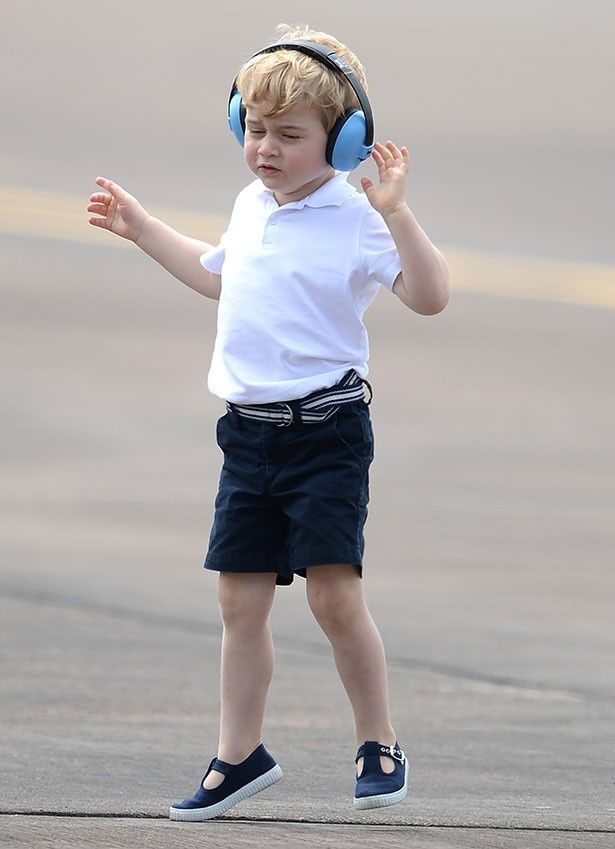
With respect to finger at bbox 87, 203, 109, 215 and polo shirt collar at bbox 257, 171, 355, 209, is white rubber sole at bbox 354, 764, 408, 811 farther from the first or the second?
finger at bbox 87, 203, 109, 215

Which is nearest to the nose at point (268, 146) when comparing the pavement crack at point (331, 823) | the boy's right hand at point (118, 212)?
the boy's right hand at point (118, 212)

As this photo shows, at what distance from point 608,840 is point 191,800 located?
0.75 meters

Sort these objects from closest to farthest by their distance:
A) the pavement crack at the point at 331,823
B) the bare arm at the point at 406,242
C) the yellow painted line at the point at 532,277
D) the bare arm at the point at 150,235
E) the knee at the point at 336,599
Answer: the bare arm at the point at 406,242
the knee at the point at 336,599
the pavement crack at the point at 331,823
the bare arm at the point at 150,235
the yellow painted line at the point at 532,277

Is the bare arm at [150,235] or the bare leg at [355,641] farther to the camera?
the bare arm at [150,235]

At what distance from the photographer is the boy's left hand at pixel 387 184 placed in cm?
286

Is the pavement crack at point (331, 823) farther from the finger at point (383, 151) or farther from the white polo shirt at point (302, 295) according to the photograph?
the finger at point (383, 151)

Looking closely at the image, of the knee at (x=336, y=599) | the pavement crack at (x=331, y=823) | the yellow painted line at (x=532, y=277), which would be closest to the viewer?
the knee at (x=336, y=599)

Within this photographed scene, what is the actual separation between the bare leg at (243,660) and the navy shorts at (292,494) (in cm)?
4

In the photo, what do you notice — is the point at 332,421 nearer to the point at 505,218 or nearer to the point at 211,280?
the point at 211,280

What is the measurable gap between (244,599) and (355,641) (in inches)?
8.2

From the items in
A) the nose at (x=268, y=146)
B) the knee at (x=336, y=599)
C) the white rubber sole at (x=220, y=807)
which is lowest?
the white rubber sole at (x=220, y=807)

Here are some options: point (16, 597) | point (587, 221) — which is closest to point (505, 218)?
point (587, 221)

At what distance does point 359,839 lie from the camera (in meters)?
3.03

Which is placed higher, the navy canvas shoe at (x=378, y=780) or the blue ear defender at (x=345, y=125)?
the blue ear defender at (x=345, y=125)
